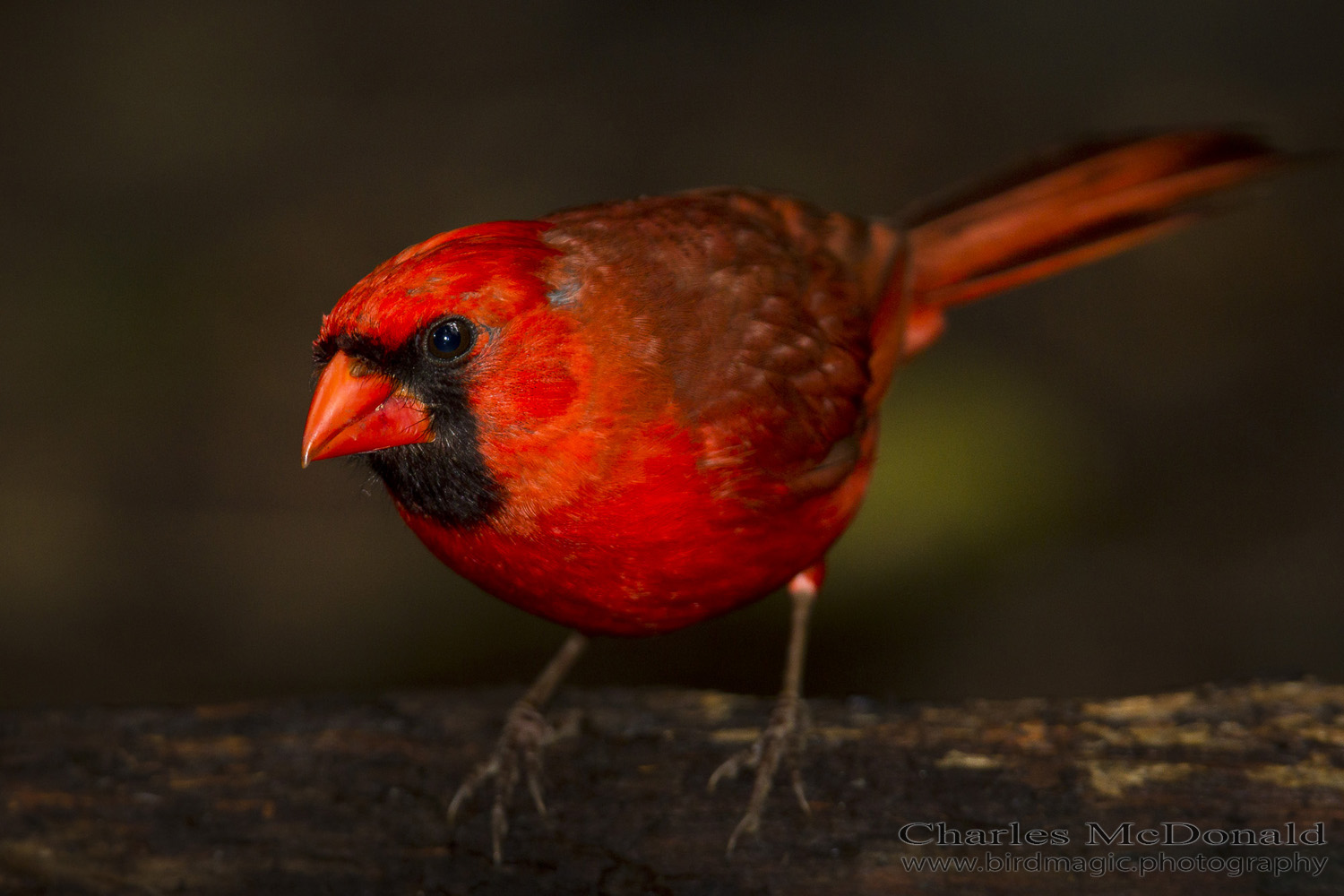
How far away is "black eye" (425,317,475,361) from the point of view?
8.09 feet

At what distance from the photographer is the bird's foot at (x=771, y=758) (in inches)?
115

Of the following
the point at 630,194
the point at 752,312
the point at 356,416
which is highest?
the point at 630,194

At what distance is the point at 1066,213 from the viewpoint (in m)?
3.79

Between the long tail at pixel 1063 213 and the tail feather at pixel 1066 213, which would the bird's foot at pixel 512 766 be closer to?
the long tail at pixel 1063 213

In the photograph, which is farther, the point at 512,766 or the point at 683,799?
the point at 512,766

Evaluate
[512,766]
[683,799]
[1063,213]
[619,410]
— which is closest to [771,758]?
[683,799]

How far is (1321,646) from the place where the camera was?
5133 mm

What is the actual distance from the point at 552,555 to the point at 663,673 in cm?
252

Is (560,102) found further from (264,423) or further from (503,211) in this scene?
(264,423)

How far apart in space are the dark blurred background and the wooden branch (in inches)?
64.9

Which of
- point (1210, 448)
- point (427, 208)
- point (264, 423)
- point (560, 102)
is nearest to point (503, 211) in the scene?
point (427, 208)

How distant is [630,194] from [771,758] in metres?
4.37

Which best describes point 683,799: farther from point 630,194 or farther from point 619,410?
point 630,194

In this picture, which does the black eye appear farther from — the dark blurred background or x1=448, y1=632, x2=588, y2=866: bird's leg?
the dark blurred background
